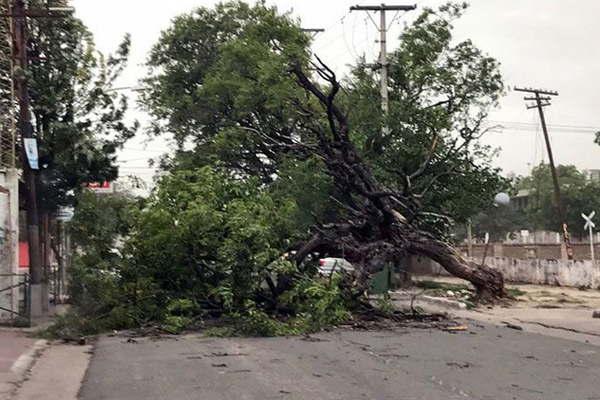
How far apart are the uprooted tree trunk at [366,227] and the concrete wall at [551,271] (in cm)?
404

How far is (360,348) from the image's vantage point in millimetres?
13469

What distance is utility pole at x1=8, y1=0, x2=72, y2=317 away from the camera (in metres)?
19.8

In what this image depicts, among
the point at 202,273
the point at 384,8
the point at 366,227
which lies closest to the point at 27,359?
the point at 202,273

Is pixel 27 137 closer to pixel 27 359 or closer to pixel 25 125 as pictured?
pixel 25 125

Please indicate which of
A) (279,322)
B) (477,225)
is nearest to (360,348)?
(279,322)

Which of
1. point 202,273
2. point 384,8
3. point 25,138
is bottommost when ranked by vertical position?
point 202,273

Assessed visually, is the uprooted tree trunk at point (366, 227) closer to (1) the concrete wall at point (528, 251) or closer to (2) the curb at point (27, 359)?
(2) the curb at point (27, 359)

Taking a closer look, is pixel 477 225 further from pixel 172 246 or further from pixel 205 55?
pixel 172 246

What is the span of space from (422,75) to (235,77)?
810 cm

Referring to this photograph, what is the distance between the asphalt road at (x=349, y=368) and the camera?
930cm

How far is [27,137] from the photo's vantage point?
1962 cm

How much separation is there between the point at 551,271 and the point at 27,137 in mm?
23398

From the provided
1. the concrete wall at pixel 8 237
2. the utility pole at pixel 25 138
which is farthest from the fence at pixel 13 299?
the utility pole at pixel 25 138

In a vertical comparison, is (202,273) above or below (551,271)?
above
